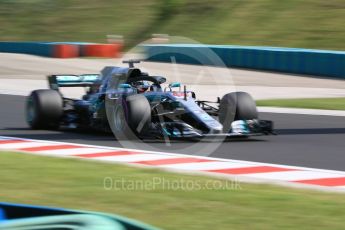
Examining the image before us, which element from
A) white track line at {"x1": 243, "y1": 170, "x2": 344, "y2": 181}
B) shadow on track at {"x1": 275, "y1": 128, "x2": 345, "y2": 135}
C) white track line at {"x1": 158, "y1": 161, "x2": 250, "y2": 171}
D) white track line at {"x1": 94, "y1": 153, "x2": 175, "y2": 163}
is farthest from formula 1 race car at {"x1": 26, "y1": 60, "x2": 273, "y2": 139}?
white track line at {"x1": 243, "y1": 170, "x2": 344, "y2": 181}

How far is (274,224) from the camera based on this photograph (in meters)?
5.43

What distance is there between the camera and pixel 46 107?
452 inches

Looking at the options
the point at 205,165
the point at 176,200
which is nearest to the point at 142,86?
the point at 205,165

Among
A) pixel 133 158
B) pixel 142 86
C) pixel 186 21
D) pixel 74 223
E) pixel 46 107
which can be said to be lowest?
pixel 133 158

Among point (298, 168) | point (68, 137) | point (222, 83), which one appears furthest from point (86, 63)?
point (298, 168)

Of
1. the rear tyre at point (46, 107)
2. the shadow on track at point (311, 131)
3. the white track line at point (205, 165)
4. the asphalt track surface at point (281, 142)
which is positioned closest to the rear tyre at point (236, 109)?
the asphalt track surface at point (281, 142)

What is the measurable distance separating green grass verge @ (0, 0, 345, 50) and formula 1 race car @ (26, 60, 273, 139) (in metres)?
16.4

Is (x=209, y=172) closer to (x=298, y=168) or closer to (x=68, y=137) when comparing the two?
(x=298, y=168)

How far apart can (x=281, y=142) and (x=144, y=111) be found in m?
1.94

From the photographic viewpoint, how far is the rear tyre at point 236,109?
34.3 feet

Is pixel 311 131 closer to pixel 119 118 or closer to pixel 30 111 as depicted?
pixel 119 118

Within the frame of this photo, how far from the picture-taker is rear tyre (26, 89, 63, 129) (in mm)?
11477

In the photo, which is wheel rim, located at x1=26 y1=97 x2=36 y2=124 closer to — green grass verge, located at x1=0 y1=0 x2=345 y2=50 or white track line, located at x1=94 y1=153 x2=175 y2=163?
white track line, located at x1=94 y1=153 x2=175 y2=163

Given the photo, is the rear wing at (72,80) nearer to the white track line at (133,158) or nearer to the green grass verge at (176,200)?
the white track line at (133,158)
